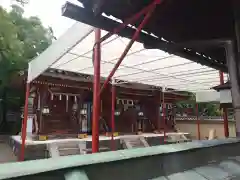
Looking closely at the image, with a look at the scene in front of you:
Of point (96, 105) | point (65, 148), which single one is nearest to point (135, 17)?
point (96, 105)

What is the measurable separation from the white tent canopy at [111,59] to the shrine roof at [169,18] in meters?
1.54

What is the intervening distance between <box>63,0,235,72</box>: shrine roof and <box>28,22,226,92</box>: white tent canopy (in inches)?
A: 60.5

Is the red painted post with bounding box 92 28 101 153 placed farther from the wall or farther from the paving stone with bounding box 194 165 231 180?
the wall

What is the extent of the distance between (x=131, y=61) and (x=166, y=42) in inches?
101

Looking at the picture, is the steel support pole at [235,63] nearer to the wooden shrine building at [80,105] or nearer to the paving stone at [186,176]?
the paving stone at [186,176]

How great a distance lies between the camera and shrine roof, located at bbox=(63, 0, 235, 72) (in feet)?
7.39

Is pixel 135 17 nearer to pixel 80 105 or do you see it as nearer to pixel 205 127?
pixel 80 105

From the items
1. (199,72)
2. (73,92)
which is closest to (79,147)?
(73,92)

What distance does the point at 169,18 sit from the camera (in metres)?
2.66

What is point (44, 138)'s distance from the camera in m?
8.00

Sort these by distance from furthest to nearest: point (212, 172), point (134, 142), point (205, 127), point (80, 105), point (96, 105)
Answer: point (205, 127)
point (80, 105)
point (134, 142)
point (96, 105)
point (212, 172)

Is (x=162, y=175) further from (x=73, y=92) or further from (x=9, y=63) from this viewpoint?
(x=9, y=63)

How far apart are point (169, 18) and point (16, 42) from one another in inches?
442

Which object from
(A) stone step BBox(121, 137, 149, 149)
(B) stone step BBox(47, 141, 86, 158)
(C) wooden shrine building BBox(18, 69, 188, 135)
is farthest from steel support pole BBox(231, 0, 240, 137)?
(C) wooden shrine building BBox(18, 69, 188, 135)
